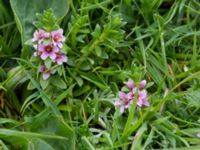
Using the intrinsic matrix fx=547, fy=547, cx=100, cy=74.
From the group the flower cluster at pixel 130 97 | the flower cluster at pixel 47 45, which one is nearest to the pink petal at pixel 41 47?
the flower cluster at pixel 47 45

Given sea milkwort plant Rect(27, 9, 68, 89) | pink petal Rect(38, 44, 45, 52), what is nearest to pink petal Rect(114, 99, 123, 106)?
sea milkwort plant Rect(27, 9, 68, 89)

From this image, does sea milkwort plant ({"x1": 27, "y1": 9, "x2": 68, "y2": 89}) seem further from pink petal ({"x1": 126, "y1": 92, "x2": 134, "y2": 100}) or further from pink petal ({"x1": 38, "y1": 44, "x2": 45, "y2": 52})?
pink petal ({"x1": 126, "y1": 92, "x2": 134, "y2": 100})

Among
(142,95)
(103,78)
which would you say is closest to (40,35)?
(103,78)

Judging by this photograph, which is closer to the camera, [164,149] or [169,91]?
[164,149]

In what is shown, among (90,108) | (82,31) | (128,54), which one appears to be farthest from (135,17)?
(90,108)

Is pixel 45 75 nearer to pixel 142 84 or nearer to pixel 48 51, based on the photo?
pixel 48 51

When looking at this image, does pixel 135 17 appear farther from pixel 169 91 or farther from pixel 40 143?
pixel 40 143
